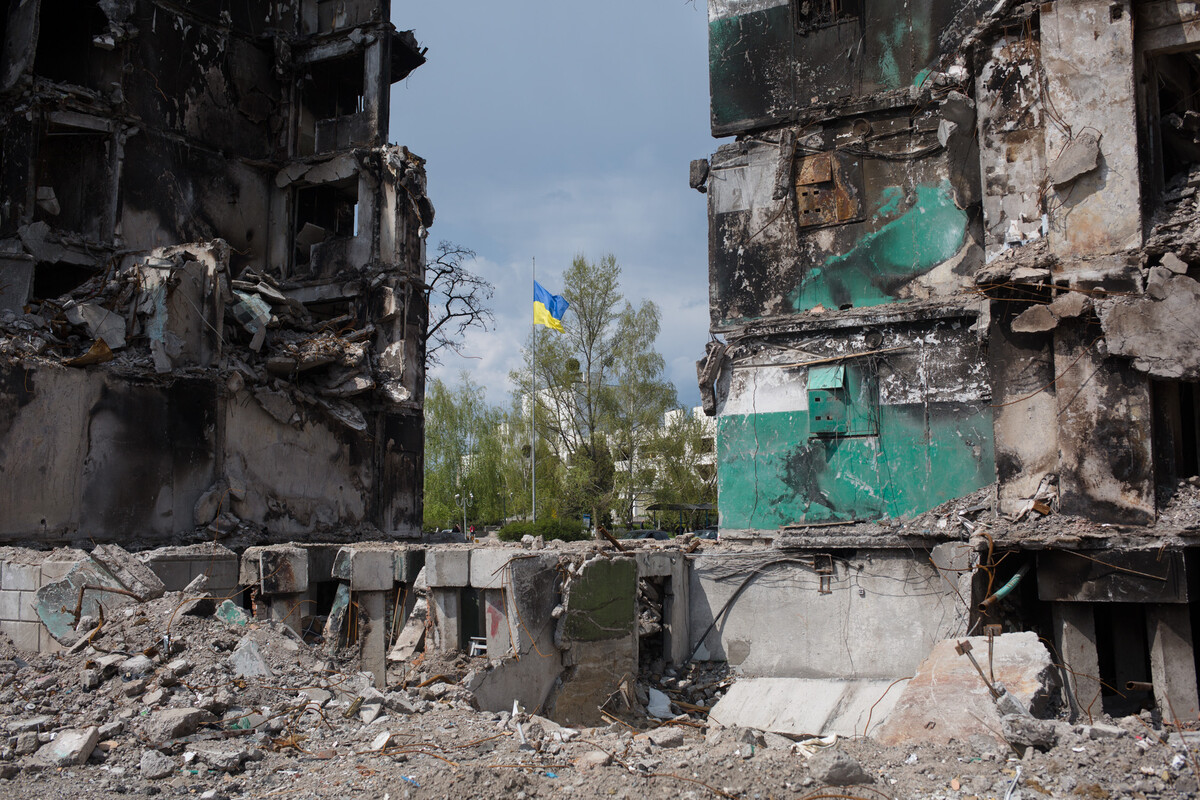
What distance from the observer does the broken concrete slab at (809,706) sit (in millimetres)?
10812

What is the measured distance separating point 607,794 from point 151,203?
16.8m

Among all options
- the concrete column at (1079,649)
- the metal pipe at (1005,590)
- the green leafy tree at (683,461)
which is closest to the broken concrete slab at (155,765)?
the metal pipe at (1005,590)

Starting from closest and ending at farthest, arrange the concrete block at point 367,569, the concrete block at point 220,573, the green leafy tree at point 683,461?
the concrete block at point 367,569, the concrete block at point 220,573, the green leafy tree at point 683,461

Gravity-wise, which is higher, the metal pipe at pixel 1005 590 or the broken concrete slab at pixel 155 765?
the metal pipe at pixel 1005 590

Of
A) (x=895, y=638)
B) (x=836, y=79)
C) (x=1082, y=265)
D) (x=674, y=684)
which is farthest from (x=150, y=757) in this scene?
(x=836, y=79)

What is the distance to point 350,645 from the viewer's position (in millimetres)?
10367

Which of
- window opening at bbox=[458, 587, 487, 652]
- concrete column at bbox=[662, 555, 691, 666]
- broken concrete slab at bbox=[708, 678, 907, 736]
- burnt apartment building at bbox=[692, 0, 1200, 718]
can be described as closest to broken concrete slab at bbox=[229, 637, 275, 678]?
window opening at bbox=[458, 587, 487, 652]

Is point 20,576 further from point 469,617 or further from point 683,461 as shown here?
point 683,461

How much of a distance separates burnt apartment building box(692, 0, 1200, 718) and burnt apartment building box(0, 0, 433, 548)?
711cm

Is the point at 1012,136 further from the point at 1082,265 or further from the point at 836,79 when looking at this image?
the point at 836,79

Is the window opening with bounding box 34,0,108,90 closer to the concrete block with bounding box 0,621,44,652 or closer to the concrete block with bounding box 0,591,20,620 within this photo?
the concrete block with bounding box 0,591,20,620

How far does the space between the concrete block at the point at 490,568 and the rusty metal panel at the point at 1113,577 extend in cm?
539

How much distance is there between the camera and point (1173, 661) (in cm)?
916

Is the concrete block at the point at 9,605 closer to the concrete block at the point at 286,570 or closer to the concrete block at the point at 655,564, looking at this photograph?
the concrete block at the point at 286,570
